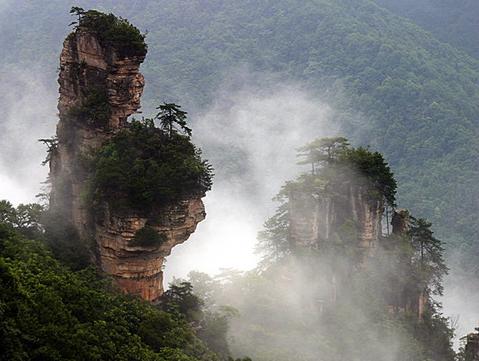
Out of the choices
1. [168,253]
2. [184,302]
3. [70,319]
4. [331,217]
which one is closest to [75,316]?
[70,319]

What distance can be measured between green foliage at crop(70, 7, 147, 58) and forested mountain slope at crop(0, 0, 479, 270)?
78367 mm

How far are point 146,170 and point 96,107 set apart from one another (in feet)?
13.2

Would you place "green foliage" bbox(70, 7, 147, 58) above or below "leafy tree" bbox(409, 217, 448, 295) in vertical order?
above

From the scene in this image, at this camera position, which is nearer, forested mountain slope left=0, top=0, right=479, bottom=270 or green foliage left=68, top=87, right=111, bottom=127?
green foliage left=68, top=87, right=111, bottom=127

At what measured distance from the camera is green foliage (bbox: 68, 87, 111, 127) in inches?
1241

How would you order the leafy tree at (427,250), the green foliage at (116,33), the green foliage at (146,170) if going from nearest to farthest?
the green foliage at (146,170) → the green foliage at (116,33) → the leafy tree at (427,250)

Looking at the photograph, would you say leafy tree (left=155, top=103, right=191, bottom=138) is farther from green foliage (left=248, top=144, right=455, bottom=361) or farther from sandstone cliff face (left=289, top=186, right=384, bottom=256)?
sandstone cliff face (left=289, top=186, right=384, bottom=256)

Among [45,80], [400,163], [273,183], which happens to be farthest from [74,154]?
[45,80]

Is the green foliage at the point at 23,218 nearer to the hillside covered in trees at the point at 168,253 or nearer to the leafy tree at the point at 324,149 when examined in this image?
the hillside covered in trees at the point at 168,253

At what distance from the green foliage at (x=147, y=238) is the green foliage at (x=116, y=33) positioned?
7.77 metres

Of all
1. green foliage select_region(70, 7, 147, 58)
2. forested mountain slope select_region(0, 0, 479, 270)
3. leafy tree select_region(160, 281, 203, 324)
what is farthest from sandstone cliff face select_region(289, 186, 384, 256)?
A: forested mountain slope select_region(0, 0, 479, 270)

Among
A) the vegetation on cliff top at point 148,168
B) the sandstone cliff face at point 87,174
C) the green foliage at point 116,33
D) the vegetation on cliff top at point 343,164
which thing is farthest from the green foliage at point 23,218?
the vegetation on cliff top at point 343,164

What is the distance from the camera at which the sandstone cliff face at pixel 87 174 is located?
99.3 feet

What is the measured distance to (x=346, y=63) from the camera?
532 feet
